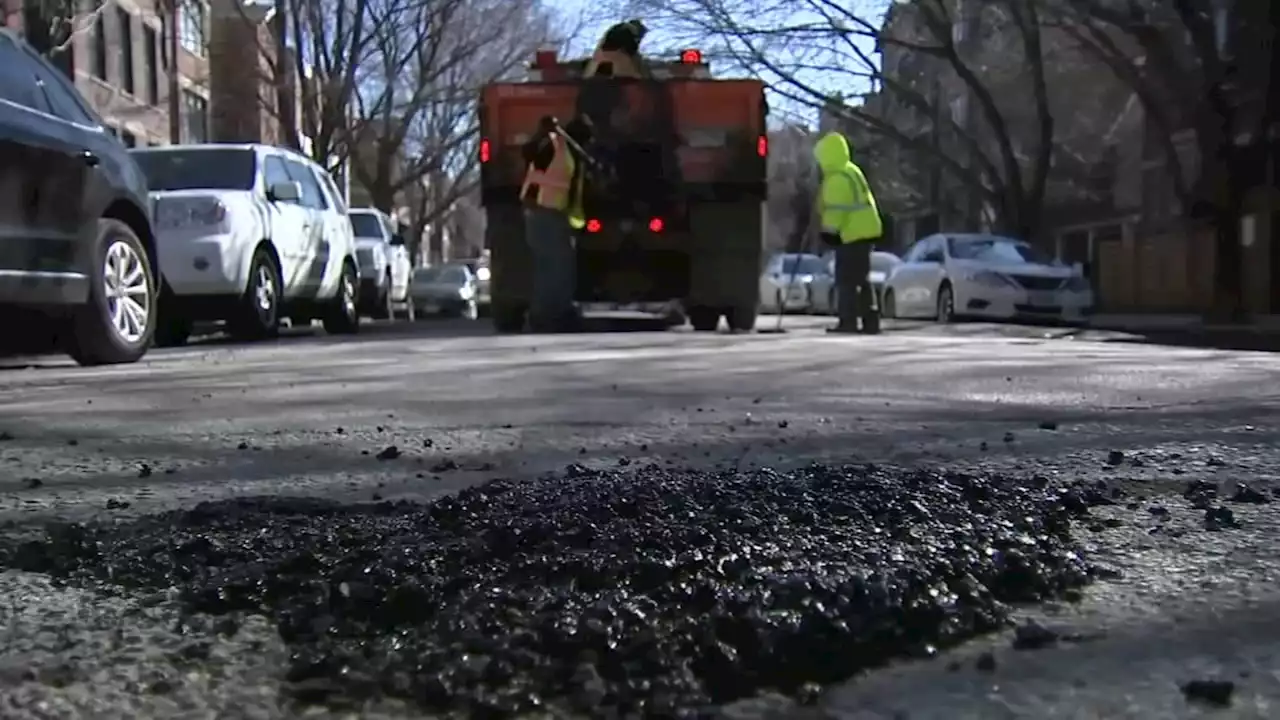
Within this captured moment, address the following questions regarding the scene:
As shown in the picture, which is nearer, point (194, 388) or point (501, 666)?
point (501, 666)

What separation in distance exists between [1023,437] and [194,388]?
3.63 meters

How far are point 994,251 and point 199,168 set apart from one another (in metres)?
12.0

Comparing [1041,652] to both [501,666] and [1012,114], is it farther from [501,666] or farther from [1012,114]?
[1012,114]

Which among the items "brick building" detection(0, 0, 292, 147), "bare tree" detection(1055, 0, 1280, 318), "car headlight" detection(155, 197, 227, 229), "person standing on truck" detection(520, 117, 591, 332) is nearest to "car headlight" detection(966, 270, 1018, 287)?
"bare tree" detection(1055, 0, 1280, 318)

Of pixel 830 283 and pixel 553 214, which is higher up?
pixel 553 214

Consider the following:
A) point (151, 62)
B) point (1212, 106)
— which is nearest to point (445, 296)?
point (1212, 106)

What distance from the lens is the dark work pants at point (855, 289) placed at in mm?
12812

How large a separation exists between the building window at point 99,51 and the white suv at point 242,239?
21787 mm

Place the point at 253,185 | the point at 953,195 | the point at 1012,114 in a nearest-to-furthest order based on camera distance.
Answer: the point at 253,185, the point at 1012,114, the point at 953,195

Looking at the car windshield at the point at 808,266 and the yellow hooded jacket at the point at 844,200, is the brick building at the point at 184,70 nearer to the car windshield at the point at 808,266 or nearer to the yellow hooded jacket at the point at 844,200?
the car windshield at the point at 808,266

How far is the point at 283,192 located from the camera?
1172 centimetres

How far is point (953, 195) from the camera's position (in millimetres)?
49125

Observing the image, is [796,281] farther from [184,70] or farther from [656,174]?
[184,70]

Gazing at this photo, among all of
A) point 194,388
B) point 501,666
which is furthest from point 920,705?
point 194,388
